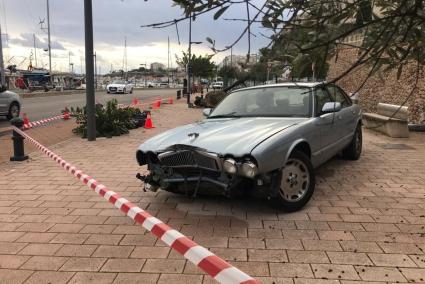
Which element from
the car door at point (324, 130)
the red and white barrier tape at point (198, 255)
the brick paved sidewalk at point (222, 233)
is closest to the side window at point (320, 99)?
the car door at point (324, 130)

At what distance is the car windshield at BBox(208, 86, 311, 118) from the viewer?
623 centimetres

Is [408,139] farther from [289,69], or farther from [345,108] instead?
[289,69]

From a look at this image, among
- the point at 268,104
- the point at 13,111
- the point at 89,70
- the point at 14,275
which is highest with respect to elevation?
the point at 89,70

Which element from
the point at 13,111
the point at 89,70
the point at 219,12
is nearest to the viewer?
the point at 219,12

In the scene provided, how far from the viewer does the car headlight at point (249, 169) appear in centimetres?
451

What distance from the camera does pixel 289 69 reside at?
230 centimetres

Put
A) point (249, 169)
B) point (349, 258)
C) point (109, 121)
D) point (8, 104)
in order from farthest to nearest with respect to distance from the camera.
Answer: point (8, 104), point (109, 121), point (249, 169), point (349, 258)

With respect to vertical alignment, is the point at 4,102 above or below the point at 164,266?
above

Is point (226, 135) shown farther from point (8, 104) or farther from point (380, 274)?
point (8, 104)

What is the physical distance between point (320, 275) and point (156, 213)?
7.39ft

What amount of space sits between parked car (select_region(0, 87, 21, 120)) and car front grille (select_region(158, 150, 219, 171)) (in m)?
12.5

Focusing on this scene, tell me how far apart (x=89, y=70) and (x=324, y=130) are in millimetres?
6868

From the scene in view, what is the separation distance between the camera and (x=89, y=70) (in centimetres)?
1123

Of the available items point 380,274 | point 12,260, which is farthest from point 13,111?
point 380,274
